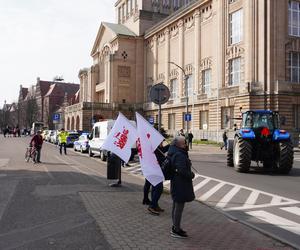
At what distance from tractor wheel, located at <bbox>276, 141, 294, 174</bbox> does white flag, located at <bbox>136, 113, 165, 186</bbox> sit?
10.3 metres

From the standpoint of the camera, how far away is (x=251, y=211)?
379 inches

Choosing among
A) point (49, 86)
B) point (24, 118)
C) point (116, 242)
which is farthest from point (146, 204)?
point (49, 86)

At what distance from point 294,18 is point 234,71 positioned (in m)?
8.22

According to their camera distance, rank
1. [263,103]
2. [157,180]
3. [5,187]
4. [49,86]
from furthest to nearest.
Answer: [49,86] < [263,103] < [5,187] < [157,180]

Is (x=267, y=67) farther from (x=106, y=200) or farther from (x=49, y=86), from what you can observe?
(x=49, y=86)

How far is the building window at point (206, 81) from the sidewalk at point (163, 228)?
4762 cm

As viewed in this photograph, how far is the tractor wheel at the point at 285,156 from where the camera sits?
1736cm

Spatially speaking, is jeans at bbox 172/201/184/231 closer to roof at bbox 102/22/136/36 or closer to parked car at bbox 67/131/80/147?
parked car at bbox 67/131/80/147

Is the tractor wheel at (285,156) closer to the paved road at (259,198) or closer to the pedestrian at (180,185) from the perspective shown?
the paved road at (259,198)

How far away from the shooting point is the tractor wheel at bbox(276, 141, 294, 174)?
17.4m

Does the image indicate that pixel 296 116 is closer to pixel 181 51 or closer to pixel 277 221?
pixel 181 51

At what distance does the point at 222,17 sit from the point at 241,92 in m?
10.5

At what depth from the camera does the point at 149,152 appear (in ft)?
27.0

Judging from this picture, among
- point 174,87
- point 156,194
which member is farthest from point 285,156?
point 174,87
